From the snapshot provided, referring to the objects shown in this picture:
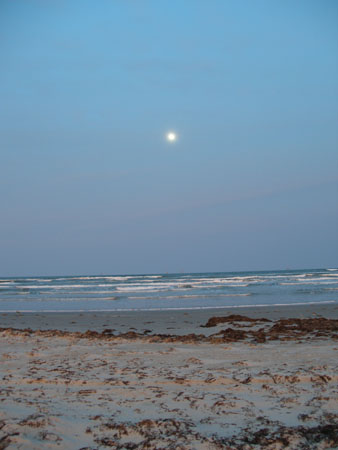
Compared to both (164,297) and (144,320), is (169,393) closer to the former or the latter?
(144,320)

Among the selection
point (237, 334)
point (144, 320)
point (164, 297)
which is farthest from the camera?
point (164, 297)

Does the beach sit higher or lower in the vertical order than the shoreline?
higher

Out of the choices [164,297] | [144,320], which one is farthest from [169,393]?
[164,297]

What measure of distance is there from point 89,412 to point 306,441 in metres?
1.91

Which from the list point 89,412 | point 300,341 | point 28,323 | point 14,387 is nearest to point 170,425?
point 89,412

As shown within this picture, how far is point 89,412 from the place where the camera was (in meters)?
3.67

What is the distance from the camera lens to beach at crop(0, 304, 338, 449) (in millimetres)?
3137

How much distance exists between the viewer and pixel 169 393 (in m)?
4.23

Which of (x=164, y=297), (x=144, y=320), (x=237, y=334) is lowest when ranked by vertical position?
(x=164, y=297)

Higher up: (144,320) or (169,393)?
(169,393)

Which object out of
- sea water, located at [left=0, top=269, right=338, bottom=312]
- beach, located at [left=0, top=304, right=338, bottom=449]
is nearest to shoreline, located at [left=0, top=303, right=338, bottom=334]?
sea water, located at [left=0, top=269, right=338, bottom=312]

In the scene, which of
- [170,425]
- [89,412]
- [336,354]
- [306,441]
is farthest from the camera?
[336,354]

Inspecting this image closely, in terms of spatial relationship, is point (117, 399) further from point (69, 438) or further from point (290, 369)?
point (290, 369)

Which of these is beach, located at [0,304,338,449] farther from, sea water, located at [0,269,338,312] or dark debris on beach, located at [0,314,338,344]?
sea water, located at [0,269,338,312]
